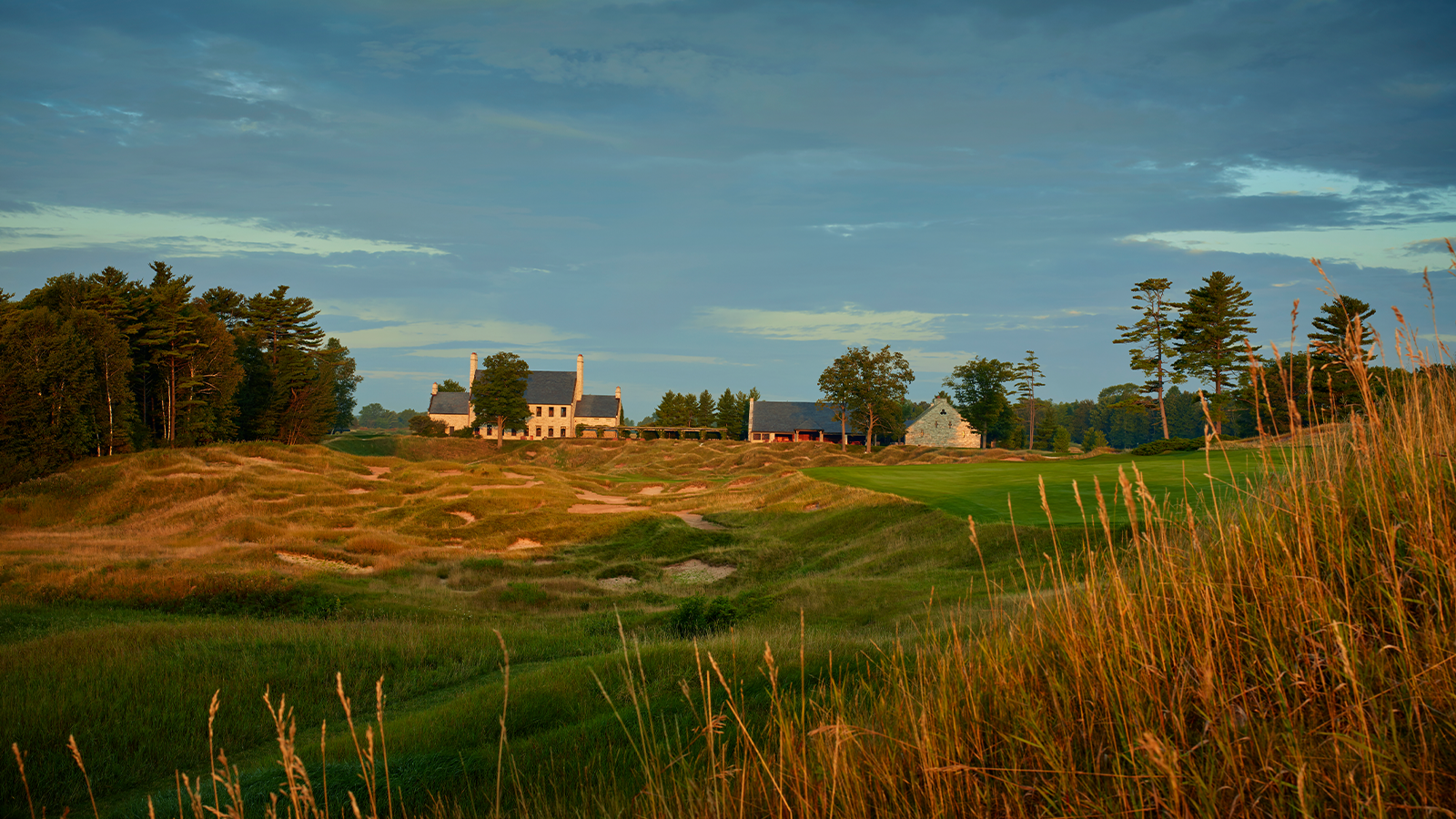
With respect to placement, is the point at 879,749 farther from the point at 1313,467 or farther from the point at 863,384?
the point at 863,384

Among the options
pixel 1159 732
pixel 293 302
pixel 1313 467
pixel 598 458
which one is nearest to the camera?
pixel 1159 732

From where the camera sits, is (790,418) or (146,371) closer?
(146,371)

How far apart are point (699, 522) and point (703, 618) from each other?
66.7ft

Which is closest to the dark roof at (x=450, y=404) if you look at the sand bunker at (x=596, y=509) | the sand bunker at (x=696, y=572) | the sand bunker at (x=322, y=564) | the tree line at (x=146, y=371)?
the tree line at (x=146, y=371)

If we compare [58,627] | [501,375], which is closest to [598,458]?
[501,375]

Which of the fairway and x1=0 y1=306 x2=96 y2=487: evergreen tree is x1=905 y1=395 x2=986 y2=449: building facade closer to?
the fairway

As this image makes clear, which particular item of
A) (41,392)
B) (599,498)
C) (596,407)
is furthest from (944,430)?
(41,392)

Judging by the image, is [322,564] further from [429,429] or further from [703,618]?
[429,429]

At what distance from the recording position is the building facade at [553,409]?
10662cm

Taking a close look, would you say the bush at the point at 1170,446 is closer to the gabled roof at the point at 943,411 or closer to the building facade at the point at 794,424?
the gabled roof at the point at 943,411

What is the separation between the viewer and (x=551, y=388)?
109m

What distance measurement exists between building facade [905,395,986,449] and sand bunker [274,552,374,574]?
256 ft

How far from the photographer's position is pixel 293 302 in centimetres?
6366

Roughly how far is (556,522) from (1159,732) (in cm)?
3204
